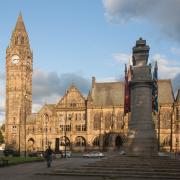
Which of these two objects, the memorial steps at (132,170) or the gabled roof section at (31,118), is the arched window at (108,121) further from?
the memorial steps at (132,170)

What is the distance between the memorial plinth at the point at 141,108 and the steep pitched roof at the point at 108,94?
A: 71869 millimetres

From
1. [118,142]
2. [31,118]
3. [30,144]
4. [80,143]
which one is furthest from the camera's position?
[31,118]

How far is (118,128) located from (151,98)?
2751 inches

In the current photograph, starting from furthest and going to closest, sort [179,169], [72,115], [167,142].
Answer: [72,115] → [167,142] → [179,169]

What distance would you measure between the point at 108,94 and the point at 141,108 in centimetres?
7566

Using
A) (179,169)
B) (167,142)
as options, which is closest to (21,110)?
(167,142)

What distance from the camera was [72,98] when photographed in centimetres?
11612

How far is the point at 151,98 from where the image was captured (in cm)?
4022

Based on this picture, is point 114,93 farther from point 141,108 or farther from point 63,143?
point 141,108

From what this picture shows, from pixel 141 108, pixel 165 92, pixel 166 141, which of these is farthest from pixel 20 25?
pixel 141 108

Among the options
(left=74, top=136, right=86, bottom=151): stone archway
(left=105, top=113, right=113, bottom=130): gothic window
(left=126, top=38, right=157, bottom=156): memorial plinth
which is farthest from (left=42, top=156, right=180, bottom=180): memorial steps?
(left=74, top=136, right=86, bottom=151): stone archway

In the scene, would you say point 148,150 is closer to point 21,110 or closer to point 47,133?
point 47,133

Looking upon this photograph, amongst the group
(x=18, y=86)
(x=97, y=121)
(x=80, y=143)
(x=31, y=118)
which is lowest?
(x=80, y=143)

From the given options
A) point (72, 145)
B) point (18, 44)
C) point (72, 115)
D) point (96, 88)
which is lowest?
point (72, 145)
